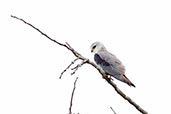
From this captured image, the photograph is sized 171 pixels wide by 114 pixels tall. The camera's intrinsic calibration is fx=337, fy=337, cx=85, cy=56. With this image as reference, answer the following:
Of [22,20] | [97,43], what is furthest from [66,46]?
[97,43]

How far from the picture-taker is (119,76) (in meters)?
6.17

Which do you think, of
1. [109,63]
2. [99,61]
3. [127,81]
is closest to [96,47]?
[99,61]

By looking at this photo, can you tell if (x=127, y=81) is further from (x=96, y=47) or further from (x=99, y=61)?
(x=96, y=47)

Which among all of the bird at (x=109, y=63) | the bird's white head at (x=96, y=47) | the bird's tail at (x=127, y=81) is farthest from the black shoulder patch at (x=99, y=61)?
A: the bird's tail at (x=127, y=81)

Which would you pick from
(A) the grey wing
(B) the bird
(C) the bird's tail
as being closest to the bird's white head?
(B) the bird

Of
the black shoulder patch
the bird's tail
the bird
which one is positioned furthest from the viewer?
the black shoulder patch

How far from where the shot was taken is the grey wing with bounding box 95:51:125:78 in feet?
20.6

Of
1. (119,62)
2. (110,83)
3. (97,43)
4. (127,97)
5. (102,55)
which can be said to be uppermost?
(97,43)

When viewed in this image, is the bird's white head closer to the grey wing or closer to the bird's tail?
the grey wing

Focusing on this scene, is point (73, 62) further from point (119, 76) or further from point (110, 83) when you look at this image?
point (119, 76)

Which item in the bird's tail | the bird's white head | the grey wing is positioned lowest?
the bird's tail

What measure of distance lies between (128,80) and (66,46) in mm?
2839

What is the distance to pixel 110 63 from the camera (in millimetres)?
7066

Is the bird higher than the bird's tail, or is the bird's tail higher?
the bird
